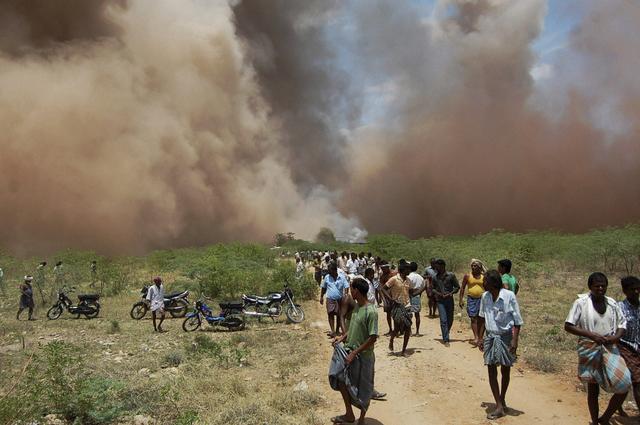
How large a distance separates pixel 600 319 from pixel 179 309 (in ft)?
29.8

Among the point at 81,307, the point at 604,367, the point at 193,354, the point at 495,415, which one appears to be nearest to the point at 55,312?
the point at 81,307

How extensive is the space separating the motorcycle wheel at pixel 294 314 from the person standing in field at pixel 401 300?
3623 mm

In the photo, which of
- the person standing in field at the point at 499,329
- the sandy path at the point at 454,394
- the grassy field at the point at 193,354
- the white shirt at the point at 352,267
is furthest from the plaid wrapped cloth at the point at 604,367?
the white shirt at the point at 352,267

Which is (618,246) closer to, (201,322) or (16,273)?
(201,322)

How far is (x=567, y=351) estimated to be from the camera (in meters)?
6.16

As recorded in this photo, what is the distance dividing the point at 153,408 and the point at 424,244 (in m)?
18.1

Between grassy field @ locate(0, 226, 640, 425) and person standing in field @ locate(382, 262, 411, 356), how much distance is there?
1.27 metres

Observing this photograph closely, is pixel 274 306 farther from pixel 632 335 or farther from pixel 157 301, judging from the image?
pixel 632 335

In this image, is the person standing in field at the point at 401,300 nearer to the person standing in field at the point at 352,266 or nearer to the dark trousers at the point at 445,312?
the dark trousers at the point at 445,312

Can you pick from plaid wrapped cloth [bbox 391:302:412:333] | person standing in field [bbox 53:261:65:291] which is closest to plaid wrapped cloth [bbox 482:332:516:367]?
plaid wrapped cloth [bbox 391:302:412:333]

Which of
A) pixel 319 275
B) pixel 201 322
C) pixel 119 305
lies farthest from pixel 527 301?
pixel 119 305

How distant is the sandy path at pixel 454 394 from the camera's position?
13.4 ft

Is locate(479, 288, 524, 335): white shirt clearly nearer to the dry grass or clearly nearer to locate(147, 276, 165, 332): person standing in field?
the dry grass

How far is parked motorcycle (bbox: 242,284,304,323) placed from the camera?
9664 mm
